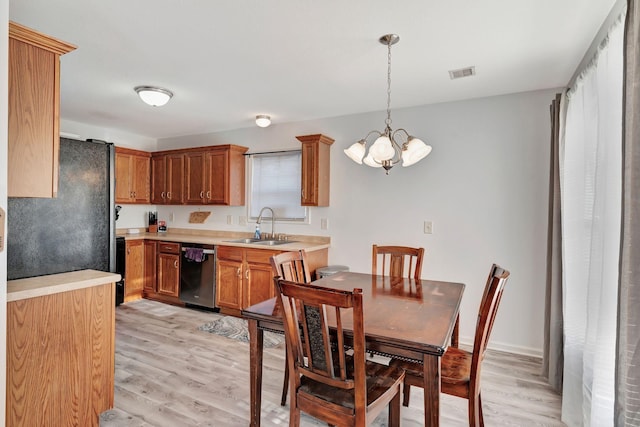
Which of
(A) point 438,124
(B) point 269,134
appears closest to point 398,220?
(A) point 438,124

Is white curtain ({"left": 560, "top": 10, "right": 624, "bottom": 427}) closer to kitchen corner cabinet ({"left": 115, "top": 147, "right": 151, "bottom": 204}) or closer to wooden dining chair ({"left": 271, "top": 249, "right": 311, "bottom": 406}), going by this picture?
wooden dining chair ({"left": 271, "top": 249, "right": 311, "bottom": 406})

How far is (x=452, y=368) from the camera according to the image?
1.84m

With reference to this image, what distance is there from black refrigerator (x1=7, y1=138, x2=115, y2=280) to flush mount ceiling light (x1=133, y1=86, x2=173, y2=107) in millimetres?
881

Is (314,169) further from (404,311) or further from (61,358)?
(61,358)

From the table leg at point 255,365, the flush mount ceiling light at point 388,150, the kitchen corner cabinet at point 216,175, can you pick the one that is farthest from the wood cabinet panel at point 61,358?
the kitchen corner cabinet at point 216,175

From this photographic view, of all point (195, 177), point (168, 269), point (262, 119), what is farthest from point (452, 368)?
point (195, 177)

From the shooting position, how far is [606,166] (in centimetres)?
169

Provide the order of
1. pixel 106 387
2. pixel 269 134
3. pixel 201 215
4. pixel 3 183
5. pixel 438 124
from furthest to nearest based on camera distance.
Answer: pixel 201 215 → pixel 269 134 → pixel 438 124 → pixel 106 387 → pixel 3 183

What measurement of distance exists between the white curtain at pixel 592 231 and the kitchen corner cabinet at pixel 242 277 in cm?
268

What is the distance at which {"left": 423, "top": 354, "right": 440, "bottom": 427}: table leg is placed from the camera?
1.44m

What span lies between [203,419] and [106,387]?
60cm

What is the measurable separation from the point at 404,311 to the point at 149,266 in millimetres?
4115

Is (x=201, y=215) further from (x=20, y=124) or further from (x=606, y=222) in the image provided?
(x=606, y=222)

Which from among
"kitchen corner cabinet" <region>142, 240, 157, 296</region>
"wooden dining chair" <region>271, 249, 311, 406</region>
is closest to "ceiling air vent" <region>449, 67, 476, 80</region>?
"wooden dining chair" <region>271, 249, 311, 406</region>
